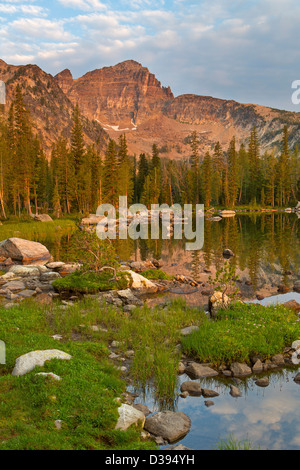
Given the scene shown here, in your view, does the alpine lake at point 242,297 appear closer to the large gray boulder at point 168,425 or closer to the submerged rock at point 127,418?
the large gray boulder at point 168,425

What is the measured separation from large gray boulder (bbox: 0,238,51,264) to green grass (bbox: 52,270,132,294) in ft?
33.9

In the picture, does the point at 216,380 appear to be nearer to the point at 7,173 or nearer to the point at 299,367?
the point at 299,367

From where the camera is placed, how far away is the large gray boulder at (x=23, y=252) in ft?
87.3

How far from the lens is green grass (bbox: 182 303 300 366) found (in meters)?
9.38

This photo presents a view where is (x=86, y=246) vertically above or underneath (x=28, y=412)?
above

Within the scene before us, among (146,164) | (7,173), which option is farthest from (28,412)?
(146,164)

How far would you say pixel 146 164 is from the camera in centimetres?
11125

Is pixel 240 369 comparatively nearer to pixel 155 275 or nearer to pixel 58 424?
pixel 58 424

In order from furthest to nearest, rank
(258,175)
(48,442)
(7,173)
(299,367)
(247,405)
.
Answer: (258,175) < (7,173) < (299,367) < (247,405) < (48,442)

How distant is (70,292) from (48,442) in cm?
1153

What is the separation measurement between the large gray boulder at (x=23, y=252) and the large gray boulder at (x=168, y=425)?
69.7ft

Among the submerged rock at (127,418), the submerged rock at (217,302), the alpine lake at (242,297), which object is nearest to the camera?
the submerged rock at (127,418)

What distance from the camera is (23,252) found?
26.7 metres
